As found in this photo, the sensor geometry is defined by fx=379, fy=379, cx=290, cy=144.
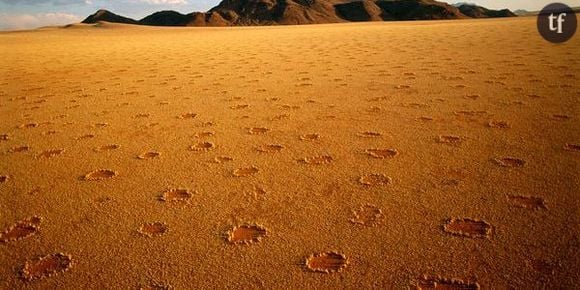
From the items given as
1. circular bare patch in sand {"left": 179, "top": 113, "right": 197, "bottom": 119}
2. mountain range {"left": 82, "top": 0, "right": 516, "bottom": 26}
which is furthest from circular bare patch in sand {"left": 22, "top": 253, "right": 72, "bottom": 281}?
mountain range {"left": 82, "top": 0, "right": 516, "bottom": 26}

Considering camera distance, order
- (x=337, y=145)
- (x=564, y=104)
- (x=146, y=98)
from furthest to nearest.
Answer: (x=146, y=98)
(x=564, y=104)
(x=337, y=145)

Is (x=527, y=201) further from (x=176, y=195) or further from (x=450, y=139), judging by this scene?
(x=176, y=195)

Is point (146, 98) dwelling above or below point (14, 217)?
above

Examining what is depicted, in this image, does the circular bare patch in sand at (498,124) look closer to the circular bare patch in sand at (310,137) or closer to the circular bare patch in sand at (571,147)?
the circular bare patch in sand at (571,147)

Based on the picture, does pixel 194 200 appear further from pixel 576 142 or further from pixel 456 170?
pixel 576 142

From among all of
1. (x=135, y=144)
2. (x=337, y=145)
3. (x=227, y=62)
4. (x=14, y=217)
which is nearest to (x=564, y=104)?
(x=337, y=145)

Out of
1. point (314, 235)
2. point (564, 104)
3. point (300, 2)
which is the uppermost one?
point (300, 2)

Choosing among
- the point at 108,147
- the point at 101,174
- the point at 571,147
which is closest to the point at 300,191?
the point at 101,174

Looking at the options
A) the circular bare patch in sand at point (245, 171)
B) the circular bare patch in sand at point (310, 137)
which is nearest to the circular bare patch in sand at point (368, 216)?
the circular bare patch in sand at point (245, 171)
